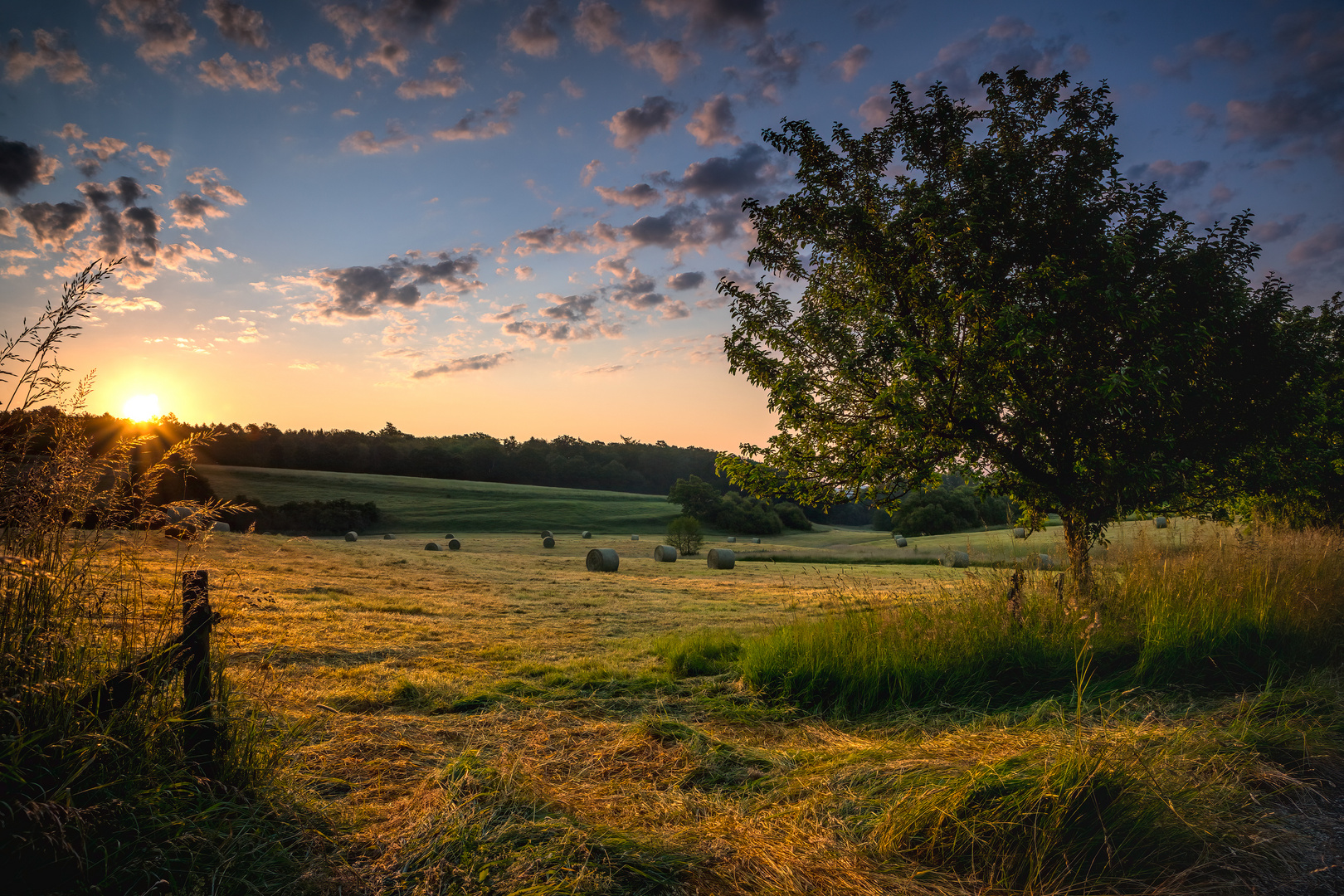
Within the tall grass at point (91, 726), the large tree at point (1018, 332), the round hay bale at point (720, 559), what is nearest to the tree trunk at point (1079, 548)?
the large tree at point (1018, 332)

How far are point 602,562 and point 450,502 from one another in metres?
43.2

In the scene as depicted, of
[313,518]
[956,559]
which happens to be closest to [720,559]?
[956,559]

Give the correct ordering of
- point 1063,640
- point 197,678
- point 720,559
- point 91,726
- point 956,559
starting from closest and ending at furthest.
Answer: point 91,726, point 197,678, point 1063,640, point 956,559, point 720,559

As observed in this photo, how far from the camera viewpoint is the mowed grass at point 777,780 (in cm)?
308

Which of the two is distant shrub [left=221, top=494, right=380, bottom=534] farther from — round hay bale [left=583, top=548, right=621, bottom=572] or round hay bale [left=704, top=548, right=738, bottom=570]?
round hay bale [left=704, top=548, right=738, bottom=570]

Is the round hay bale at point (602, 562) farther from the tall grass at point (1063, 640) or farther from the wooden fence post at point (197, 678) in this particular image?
the wooden fence post at point (197, 678)

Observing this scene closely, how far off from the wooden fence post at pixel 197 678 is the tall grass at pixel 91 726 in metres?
0.06

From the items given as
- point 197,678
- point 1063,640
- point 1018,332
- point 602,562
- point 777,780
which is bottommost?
point 602,562

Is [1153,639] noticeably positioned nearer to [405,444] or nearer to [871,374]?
[871,374]

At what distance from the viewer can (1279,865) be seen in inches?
124

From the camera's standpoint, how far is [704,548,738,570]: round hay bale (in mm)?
28594

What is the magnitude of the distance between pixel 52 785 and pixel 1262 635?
10015 millimetres

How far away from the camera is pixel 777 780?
443 centimetres

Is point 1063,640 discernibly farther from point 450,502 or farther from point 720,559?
point 450,502
